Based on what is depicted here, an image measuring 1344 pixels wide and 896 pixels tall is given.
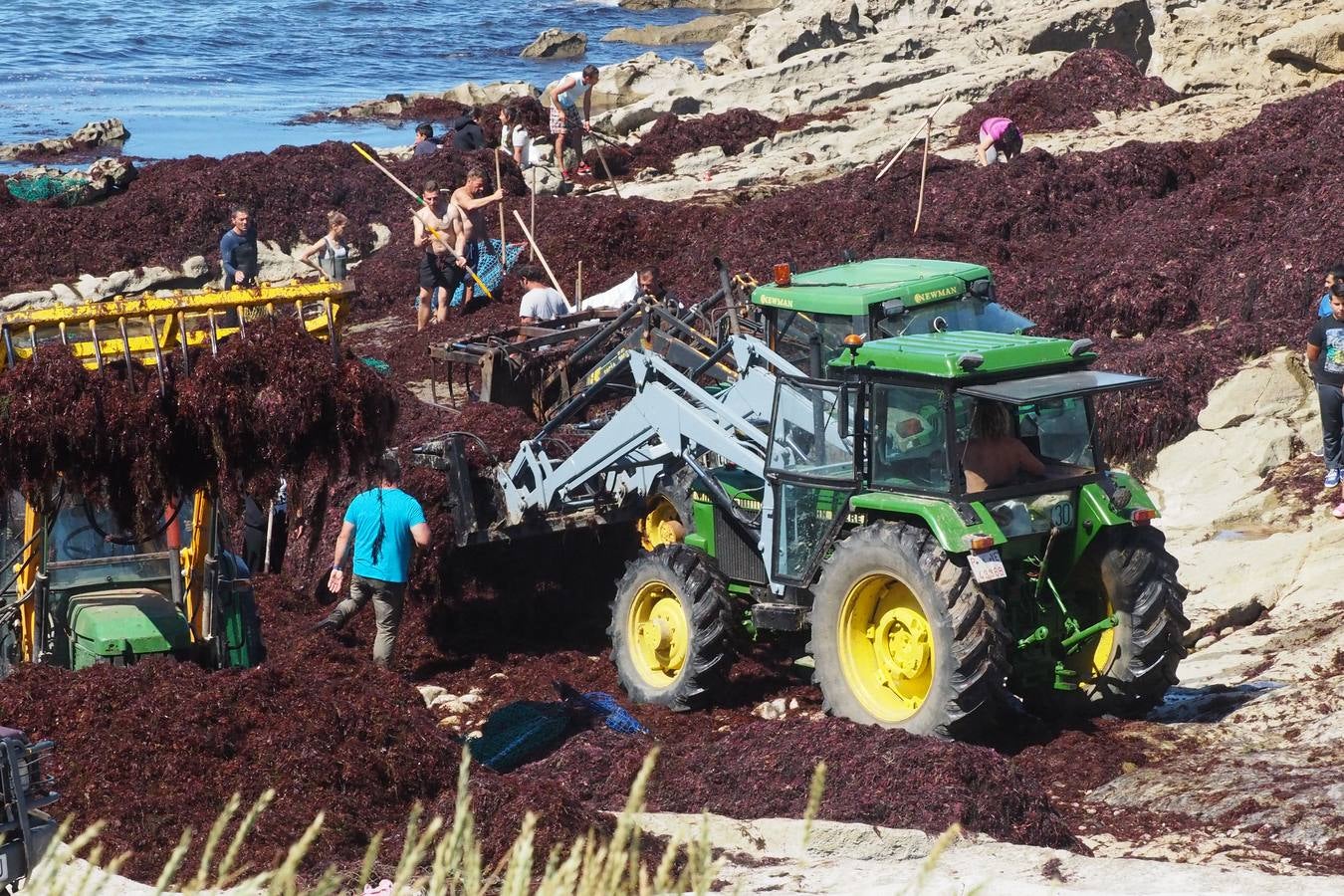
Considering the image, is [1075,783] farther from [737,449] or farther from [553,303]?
[553,303]

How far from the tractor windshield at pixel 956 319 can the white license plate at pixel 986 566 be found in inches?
114

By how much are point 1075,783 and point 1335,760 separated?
118 cm

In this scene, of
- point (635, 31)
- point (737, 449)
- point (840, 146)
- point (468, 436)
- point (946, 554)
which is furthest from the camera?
point (635, 31)

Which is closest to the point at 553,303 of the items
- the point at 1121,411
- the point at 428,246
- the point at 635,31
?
the point at 428,246

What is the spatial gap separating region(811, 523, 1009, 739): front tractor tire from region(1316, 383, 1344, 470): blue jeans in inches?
149

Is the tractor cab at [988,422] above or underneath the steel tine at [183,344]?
underneath

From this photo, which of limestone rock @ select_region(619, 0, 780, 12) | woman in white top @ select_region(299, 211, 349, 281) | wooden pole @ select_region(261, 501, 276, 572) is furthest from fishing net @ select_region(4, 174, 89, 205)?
limestone rock @ select_region(619, 0, 780, 12)

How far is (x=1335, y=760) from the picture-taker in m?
7.92

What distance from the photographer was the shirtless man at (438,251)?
18.0m

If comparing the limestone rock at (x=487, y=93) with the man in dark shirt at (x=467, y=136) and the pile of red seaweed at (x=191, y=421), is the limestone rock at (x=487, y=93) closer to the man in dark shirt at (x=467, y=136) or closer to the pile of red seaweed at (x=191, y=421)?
the man in dark shirt at (x=467, y=136)

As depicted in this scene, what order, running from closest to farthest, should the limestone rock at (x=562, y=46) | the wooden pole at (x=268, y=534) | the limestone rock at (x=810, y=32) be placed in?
1. the wooden pole at (x=268, y=534)
2. the limestone rock at (x=810, y=32)
3. the limestone rock at (x=562, y=46)

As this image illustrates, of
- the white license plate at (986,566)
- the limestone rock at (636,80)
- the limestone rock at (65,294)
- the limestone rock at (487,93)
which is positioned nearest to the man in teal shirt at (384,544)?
the white license plate at (986,566)

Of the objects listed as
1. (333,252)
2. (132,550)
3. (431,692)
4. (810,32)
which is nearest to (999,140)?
(333,252)

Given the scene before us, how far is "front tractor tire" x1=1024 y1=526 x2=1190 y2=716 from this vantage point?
28.8 feet
